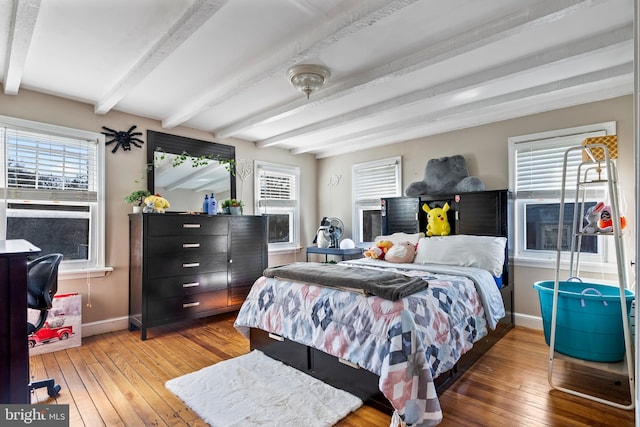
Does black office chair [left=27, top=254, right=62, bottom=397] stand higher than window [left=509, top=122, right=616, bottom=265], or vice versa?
window [left=509, top=122, right=616, bottom=265]

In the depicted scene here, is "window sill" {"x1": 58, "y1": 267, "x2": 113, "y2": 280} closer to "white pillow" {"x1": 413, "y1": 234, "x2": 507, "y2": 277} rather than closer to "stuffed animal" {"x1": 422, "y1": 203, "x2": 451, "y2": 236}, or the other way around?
"white pillow" {"x1": 413, "y1": 234, "x2": 507, "y2": 277}

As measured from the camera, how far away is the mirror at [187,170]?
384cm

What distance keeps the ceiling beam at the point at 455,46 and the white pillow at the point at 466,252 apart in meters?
1.74

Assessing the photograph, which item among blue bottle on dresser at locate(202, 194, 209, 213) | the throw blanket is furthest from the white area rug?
blue bottle on dresser at locate(202, 194, 209, 213)

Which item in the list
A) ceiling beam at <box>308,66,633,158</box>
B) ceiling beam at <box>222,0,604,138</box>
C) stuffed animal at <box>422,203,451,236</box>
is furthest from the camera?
stuffed animal at <box>422,203,451,236</box>

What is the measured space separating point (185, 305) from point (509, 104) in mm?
3861

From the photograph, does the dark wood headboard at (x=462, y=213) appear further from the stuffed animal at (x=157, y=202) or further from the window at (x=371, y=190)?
the stuffed animal at (x=157, y=202)

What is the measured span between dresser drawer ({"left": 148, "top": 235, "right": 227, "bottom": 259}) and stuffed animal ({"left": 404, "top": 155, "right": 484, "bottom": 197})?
241cm

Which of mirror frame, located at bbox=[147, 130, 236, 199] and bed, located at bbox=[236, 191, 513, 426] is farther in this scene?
mirror frame, located at bbox=[147, 130, 236, 199]

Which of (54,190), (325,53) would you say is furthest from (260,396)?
(54,190)

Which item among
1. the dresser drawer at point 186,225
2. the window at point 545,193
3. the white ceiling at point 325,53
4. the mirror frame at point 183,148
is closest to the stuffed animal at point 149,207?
the dresser drawer at point 186,225

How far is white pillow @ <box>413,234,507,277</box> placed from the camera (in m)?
3.08

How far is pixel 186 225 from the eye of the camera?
11.6 feet

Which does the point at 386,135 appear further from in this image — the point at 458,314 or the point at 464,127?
the point at 458,314
